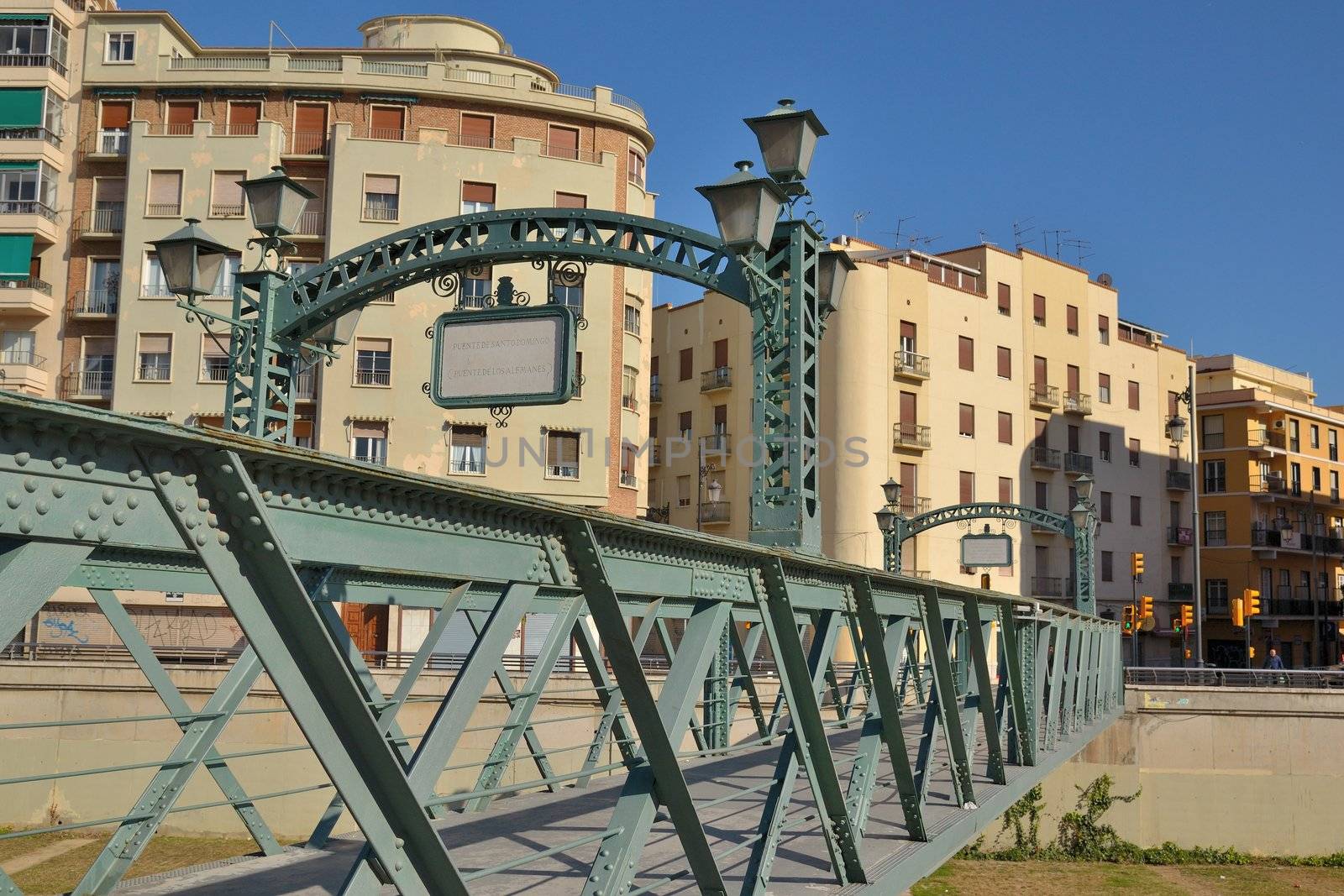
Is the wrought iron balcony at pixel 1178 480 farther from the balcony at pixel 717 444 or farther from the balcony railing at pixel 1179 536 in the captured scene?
the balcony at pixel 717 444

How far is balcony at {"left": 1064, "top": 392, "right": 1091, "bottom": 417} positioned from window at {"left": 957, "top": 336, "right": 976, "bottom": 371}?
5072 mm

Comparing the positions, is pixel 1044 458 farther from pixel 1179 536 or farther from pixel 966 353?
pixel 1179 536

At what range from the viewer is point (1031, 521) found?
25891 millimetres

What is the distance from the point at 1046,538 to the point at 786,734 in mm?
41925

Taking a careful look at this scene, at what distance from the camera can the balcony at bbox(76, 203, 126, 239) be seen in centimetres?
3591

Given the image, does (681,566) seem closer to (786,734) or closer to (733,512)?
(786,734)

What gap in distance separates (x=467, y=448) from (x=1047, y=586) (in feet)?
69.1

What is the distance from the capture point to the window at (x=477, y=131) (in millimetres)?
36500

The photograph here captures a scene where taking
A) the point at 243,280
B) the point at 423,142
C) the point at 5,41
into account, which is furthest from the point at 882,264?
the point at 243,280

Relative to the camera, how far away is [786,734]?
5.30m

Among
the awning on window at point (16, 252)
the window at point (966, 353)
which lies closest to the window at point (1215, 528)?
the window at point (966, 353)

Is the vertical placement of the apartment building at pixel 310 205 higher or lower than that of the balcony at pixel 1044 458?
higher

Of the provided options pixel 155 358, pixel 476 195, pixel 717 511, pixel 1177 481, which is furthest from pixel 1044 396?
pixel 155 358

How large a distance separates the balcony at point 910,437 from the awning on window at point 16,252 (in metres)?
24.8
